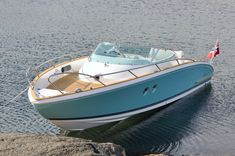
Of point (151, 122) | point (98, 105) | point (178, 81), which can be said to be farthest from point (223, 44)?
point (98, 105)

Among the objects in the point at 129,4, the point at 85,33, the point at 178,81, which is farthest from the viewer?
the point at 129,4

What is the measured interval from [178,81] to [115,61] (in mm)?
2618

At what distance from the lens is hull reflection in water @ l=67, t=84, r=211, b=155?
1497cm

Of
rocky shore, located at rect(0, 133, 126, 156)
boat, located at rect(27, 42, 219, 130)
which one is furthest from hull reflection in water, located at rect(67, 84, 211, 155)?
rocky shore, located at rect(0, 133, 126, 156)

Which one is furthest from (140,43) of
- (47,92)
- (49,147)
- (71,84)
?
(49,147)

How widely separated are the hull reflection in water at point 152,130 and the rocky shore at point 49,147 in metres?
2.97

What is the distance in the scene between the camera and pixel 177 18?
100 feet

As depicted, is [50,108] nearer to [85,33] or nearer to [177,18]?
[85,33]

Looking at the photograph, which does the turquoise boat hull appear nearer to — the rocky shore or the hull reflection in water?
the hull reflection in water

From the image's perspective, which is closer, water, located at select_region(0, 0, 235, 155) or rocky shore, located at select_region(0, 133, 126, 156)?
rocky shore, located at select_region(0, 133, 126, 156)

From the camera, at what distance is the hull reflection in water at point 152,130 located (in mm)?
Result: 14969

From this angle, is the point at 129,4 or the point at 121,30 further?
the point at 129,4

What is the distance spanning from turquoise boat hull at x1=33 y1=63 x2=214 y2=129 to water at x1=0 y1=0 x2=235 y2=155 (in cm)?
68

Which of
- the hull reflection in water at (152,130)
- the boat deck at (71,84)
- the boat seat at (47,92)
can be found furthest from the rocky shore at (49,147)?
the boat deck at (71,84)
